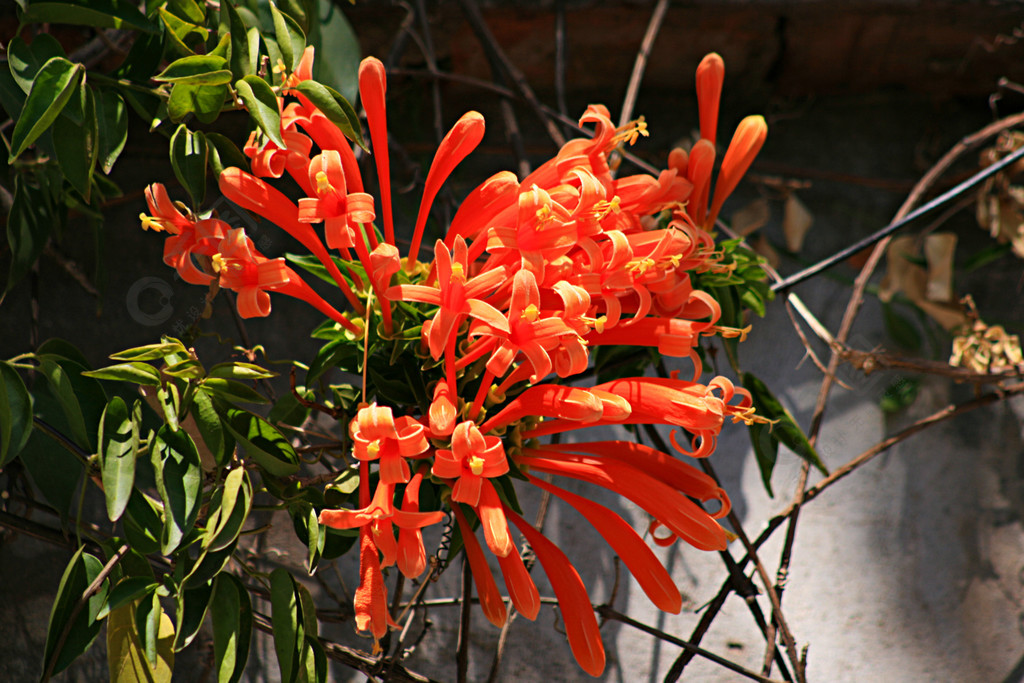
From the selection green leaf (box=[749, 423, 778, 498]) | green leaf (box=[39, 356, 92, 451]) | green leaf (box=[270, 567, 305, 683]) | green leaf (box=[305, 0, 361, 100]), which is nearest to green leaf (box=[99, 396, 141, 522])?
green leaf (box=[39, 356, 92, 451])

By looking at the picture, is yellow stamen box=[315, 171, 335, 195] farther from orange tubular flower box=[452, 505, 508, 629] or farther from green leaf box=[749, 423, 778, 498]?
green leaf box=[749, 423, 778, 498]

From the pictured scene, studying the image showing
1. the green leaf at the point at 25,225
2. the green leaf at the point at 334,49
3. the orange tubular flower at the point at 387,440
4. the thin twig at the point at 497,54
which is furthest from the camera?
the thin twig at the point at 497,54

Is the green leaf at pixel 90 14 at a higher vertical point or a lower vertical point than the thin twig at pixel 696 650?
higher

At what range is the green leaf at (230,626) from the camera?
0.49 meters

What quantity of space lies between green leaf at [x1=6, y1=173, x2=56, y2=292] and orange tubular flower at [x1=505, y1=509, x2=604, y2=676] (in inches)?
15.7

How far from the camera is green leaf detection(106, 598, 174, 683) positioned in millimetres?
491

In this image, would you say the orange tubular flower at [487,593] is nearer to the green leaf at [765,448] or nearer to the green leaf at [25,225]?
the green leaf at [765,448]

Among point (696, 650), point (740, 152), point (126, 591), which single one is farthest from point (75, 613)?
point (740, 152)

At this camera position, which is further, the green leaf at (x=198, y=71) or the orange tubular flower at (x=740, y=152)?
the orange tubular flower at (x=740, y=152)

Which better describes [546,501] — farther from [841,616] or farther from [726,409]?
[841,616]

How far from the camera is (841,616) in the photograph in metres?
0.93

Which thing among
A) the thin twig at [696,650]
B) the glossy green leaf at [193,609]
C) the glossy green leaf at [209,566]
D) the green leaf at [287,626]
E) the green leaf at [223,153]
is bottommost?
the glossy green leaf at [193,609]

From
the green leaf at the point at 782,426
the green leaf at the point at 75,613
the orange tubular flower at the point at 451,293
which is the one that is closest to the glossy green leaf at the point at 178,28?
the orange tubular flower at the point at 451,293

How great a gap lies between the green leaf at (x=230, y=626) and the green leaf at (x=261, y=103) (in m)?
0.29
